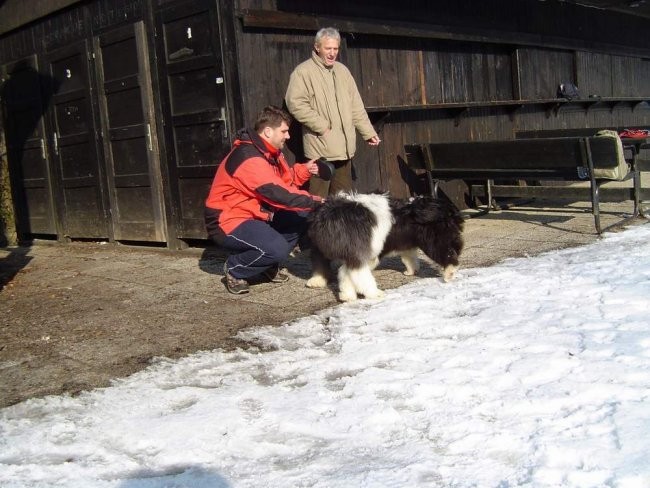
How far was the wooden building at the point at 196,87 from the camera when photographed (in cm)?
728

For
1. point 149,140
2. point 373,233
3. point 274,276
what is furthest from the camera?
point 149,140

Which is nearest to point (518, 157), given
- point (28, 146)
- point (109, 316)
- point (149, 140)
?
point (149, 140)

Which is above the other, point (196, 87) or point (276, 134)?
point (196, 87)

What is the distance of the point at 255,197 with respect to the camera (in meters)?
5.83

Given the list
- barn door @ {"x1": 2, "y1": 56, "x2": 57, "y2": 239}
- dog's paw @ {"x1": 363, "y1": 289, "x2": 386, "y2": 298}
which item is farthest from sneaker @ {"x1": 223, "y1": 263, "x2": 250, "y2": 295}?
barn door @ {"x1": 2, "y1": 56, "x2": 57, "y2": 239}

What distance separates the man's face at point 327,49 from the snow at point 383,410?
281 centimetres

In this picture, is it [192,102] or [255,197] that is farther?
[192,102]

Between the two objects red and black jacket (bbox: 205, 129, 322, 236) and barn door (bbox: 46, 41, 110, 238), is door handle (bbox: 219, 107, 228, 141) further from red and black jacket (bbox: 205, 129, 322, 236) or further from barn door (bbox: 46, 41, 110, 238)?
barn door (bbox: 46, 41, 110, 238)

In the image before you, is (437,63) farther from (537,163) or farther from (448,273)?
(448,273)

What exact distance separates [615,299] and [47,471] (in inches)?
142

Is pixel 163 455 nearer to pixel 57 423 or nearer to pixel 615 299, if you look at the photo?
pixel 57 423

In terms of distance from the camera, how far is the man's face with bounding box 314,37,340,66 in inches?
254

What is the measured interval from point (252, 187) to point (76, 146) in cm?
476

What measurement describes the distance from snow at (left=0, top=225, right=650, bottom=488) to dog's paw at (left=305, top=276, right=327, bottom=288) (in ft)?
3.59
